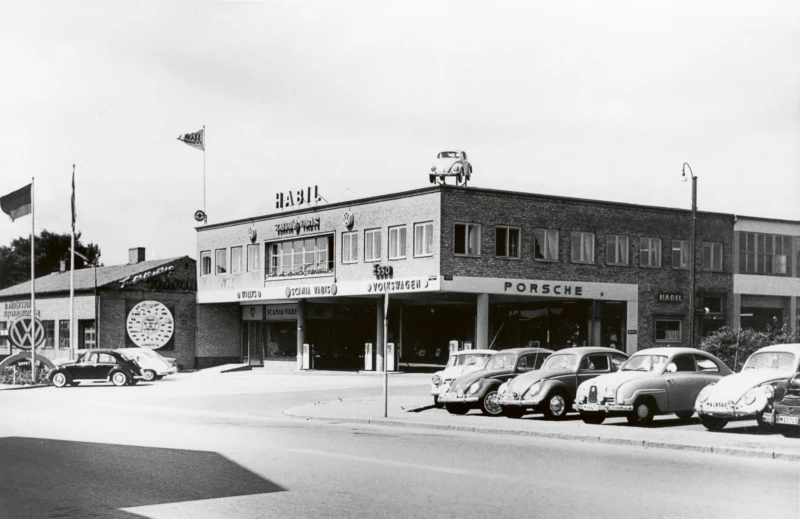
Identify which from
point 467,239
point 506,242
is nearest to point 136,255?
point 467,239

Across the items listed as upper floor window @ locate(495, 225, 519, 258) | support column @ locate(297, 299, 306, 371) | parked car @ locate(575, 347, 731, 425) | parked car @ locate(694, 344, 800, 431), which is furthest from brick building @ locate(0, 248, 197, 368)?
parked car @ locate(694, 344, 800, 431)

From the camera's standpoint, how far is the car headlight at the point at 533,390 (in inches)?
765

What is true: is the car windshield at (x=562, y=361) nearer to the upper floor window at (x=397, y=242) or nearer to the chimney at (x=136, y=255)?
the upper floor window at (x=397, y=242)

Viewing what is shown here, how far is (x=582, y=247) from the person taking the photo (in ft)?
145

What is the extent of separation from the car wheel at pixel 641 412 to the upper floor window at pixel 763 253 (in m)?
33.7

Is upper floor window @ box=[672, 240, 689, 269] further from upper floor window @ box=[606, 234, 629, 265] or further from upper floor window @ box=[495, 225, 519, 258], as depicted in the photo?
upper floor window @ box=[495, 225, 519, 258]

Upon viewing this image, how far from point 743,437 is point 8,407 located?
16.6 m

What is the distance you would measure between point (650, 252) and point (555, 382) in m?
28.2

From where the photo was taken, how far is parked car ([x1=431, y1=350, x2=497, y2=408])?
76.9ft

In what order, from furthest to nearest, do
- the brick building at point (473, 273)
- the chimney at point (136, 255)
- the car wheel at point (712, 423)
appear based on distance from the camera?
the chimney at point (136, 255)
the brick building at point (473, 273)
the car wheel at point (712, 423)

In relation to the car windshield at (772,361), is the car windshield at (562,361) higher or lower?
lower

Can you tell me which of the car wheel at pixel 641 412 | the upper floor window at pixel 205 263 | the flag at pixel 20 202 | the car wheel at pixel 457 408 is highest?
the flag at pixel 20 202

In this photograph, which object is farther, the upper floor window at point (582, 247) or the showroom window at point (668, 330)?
the showroom window at point (668, 330)

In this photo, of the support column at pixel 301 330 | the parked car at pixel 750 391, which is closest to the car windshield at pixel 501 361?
the parked car at pixel 750 391
